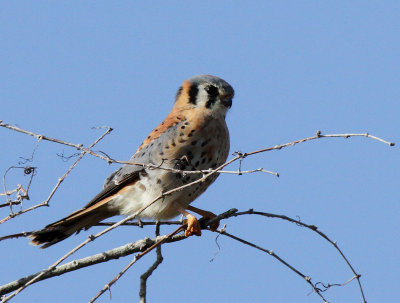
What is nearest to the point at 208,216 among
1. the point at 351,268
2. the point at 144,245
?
the point at 144,245

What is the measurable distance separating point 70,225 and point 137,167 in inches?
23.5

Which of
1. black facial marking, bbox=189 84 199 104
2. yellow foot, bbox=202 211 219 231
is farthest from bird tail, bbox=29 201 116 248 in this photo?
black facial marking, bbox=189 84 199 104

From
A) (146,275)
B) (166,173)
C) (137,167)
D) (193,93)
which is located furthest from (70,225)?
(146,275)

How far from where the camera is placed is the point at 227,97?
523 cm

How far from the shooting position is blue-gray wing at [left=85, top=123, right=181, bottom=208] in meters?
4.93

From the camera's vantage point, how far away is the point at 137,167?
4949mm

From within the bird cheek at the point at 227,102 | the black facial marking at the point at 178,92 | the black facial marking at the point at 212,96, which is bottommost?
the bird cheek at the point at 227,102

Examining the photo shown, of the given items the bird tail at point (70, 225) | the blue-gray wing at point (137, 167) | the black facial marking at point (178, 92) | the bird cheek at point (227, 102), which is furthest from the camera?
the black facial marking at point (178, 92)

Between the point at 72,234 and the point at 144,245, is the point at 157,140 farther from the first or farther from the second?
the point at 144,245

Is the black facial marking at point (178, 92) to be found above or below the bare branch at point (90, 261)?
above

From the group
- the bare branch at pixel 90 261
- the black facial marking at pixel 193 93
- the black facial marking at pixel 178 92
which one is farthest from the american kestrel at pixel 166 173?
the bare branch at pixel 90 261

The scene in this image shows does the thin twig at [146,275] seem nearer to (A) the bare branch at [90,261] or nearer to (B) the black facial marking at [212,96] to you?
(A) the bare branch at [90,261]

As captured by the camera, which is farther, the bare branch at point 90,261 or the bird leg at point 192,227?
the bird leg at point 192,227

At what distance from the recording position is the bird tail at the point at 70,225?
15.2 feet
